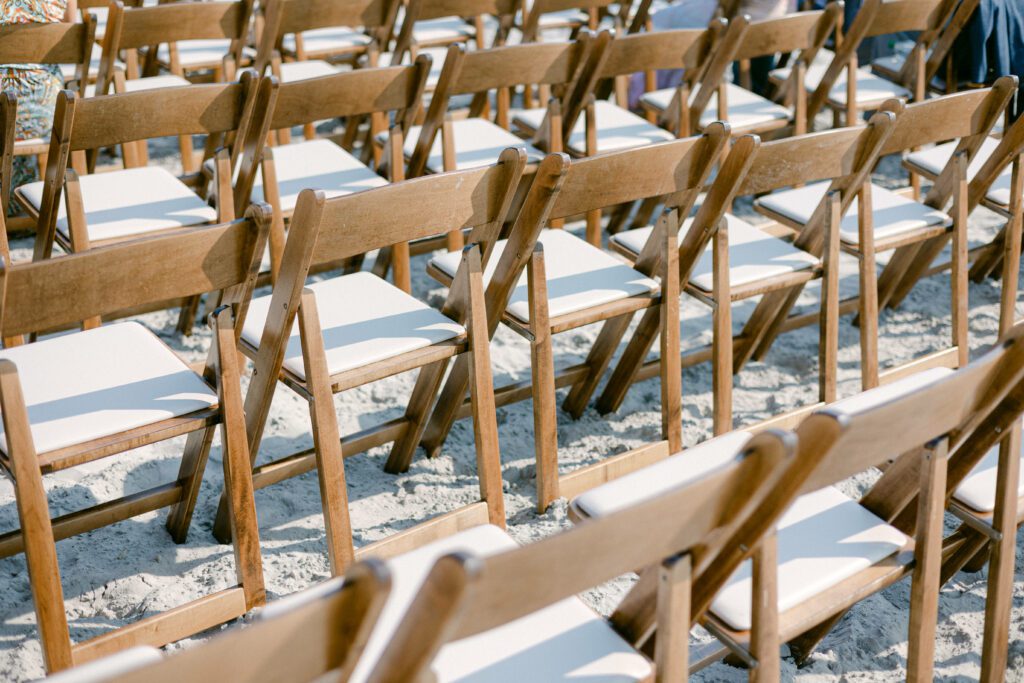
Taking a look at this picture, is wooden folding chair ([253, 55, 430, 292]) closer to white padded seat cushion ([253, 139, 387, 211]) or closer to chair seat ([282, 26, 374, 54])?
white padded seat cushion ([253, 139, 387, 211])

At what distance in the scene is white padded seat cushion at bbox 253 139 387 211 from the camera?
416 centimetres

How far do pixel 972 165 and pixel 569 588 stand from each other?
3.45 metres

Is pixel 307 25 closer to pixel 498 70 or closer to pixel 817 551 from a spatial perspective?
pixel 498 70

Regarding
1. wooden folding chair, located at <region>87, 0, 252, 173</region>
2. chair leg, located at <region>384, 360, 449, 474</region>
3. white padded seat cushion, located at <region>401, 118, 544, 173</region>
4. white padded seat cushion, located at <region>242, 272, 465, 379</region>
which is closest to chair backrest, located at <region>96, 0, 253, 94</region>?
wooden folding chair, located at <region>87, 0, 252, 173</region>

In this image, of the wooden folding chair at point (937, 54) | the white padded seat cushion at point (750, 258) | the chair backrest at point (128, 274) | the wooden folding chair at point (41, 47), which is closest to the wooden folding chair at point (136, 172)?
the wooden folding chair at point (41, 47)

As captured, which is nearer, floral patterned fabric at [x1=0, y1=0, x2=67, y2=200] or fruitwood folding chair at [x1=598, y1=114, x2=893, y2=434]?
fruitwood folding chair at [x1=598, y1=114, x2=893, y2=434]

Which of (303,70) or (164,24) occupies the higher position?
(164,24)

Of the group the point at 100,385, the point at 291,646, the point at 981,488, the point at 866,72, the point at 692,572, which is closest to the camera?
the point at 291,646

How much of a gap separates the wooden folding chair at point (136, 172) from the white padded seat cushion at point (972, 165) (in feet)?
8.05

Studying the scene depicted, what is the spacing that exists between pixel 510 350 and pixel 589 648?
7.58 ft

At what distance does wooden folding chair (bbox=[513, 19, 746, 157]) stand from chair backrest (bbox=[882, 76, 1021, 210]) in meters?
1.13

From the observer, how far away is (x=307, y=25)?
4891 millimetres

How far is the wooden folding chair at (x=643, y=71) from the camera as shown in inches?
182

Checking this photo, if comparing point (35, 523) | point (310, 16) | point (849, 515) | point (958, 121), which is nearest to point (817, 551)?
point (849, 515)
